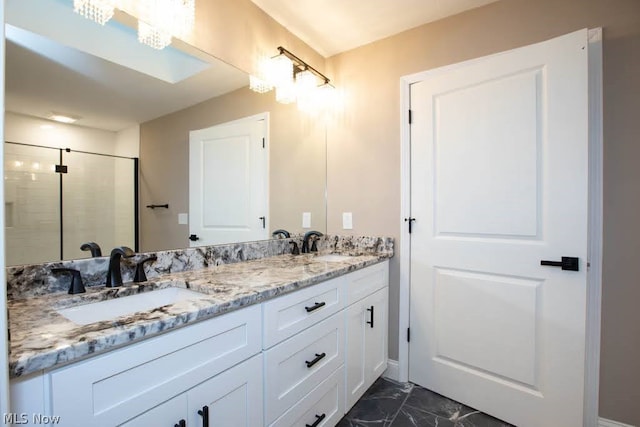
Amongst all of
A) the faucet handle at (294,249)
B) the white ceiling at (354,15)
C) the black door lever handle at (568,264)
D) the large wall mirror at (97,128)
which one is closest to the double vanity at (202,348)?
the large wall mirror at (97,128)

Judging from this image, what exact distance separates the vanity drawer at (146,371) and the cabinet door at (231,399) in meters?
0.04

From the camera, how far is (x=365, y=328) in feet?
5.69

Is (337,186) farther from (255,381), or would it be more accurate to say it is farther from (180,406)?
Answer: (180,406)

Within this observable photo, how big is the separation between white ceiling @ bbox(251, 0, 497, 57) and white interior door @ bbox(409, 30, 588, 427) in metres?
0.35

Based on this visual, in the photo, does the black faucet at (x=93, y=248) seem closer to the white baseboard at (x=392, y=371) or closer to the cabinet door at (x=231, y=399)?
the cabinet door at (x=231, y=399)

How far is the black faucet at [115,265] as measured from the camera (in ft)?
3.62

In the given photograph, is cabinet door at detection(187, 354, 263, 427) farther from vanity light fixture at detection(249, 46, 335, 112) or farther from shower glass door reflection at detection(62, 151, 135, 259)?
vanity light fixture at detection(249, 46, 335, 112)

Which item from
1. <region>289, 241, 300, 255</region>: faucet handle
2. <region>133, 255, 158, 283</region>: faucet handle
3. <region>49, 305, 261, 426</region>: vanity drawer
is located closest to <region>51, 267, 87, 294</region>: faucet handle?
<region>133, 255, 158, 283</region>: faucet handle

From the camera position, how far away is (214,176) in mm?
1648

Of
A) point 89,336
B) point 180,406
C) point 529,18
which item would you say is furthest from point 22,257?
point 529,18

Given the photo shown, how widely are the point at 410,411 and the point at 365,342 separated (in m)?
0.45

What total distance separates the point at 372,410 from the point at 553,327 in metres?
1.05

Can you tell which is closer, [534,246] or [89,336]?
[89,336]

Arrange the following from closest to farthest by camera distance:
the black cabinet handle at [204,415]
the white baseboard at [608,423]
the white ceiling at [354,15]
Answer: the black cabinet handle at [204,415]
the white baseboard at [608,423]
the white ceiling at [354,15]
